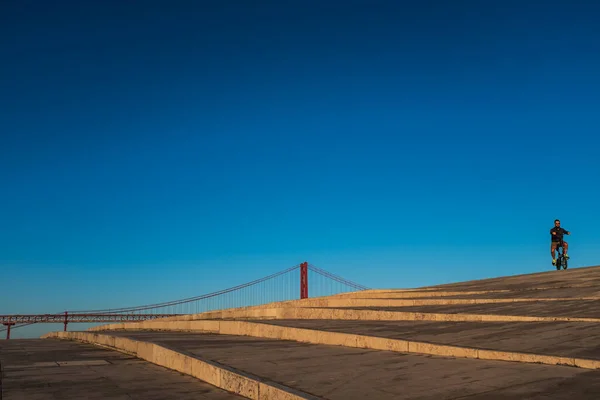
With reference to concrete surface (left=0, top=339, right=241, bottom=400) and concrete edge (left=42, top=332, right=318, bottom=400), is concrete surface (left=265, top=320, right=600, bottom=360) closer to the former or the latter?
concrete edge (left=42, top=332, right=318, bottom=400)

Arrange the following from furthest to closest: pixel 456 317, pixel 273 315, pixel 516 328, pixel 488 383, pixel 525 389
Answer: pixel 273 315 → pixel 456 317 → pixel 516 328 → pixel 488 383 → pixel 525 389

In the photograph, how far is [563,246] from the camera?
54.7ft

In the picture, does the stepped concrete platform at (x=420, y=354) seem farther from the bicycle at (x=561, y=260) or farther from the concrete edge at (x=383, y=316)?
the bicycle at (x=561, y=260)

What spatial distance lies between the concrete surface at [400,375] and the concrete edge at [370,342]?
0.13 meters

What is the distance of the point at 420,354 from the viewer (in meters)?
5.29

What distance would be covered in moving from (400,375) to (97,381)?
9.49ft

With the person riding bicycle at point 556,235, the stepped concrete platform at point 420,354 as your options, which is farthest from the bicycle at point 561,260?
the stepped concrete platform at point 420,354

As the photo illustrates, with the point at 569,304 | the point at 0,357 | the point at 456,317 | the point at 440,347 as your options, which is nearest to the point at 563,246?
the point at 569,304

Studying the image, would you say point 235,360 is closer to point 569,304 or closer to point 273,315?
point 569,304

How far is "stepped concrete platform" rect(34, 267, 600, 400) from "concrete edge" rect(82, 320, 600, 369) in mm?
10

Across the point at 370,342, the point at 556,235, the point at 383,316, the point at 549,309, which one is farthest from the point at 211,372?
the point at 556,235

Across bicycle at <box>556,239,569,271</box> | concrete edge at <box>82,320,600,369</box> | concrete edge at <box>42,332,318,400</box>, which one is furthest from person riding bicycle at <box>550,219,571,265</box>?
concrete edge at <box>42,332,318,400</box>

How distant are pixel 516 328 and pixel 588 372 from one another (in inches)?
87.6

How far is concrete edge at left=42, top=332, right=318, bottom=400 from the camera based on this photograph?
12.3ft
